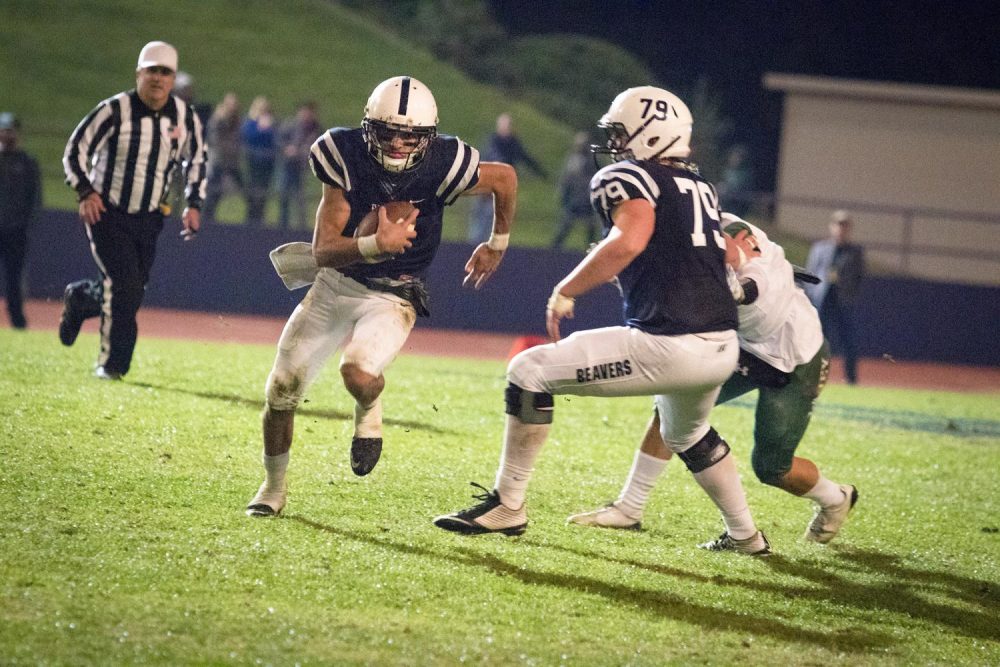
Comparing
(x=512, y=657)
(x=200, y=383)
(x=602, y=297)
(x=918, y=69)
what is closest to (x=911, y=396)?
(x=602, y=297)

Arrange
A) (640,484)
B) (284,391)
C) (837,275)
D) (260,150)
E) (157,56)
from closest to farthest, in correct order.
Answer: (284,391) → (640,484) → (157,56) → (837,275) → (260,150)

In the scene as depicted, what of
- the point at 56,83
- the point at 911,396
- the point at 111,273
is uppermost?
the point at 56,83

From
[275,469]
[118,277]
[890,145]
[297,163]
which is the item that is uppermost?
[890,145]

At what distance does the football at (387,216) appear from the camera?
5457mm

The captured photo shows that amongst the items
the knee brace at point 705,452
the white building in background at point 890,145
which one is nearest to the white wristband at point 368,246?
the knee brace at point 705,452

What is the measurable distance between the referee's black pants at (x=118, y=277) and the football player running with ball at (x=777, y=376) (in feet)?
12.2

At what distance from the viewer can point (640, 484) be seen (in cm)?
621

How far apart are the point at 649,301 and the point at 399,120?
123cm

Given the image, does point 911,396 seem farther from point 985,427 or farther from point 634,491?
point 634,491

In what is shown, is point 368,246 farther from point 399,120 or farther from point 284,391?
point 284,391

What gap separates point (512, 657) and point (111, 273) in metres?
5.17

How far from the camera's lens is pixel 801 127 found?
25.1 metres

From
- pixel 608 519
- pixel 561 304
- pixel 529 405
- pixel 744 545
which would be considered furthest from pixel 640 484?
pixel 561 304

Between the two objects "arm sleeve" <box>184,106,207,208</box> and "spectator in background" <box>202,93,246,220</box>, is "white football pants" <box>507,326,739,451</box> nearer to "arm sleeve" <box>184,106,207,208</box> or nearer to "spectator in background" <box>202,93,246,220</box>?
"arm sleeve" <box>184,106,207,208</box>
